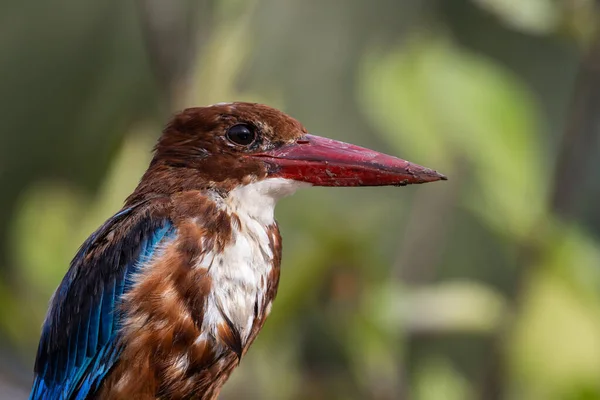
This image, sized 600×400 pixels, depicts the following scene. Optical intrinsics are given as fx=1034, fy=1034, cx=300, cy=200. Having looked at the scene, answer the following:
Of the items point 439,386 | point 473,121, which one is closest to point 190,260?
point 473,121

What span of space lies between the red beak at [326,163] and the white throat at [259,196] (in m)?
0.01

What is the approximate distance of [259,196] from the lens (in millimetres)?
1618

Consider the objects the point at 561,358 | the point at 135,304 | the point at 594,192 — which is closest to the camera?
the point at 135,304

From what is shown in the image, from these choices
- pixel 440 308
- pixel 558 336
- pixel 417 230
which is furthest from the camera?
pixel 417 230

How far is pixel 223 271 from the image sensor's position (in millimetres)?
1516

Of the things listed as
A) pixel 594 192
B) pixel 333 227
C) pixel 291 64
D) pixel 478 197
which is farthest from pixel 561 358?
pixel 291 64

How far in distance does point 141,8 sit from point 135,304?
1.10 m

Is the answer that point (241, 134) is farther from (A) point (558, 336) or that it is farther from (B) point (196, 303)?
(A) point (558, 336)

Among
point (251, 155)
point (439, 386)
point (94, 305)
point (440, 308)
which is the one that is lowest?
point (439, 386)

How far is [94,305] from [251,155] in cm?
33

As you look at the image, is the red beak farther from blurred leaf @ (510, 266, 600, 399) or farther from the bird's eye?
blurred leaf @ (510, 266, 600, 399)

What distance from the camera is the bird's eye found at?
1627 millimetres

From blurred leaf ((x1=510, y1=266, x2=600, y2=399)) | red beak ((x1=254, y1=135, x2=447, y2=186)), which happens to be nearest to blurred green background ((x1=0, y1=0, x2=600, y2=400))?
blurred leaf ((x1=510, y1=266, x2=600, y2=399))

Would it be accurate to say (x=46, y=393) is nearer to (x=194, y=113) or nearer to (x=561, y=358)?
(x=194, y=113)
